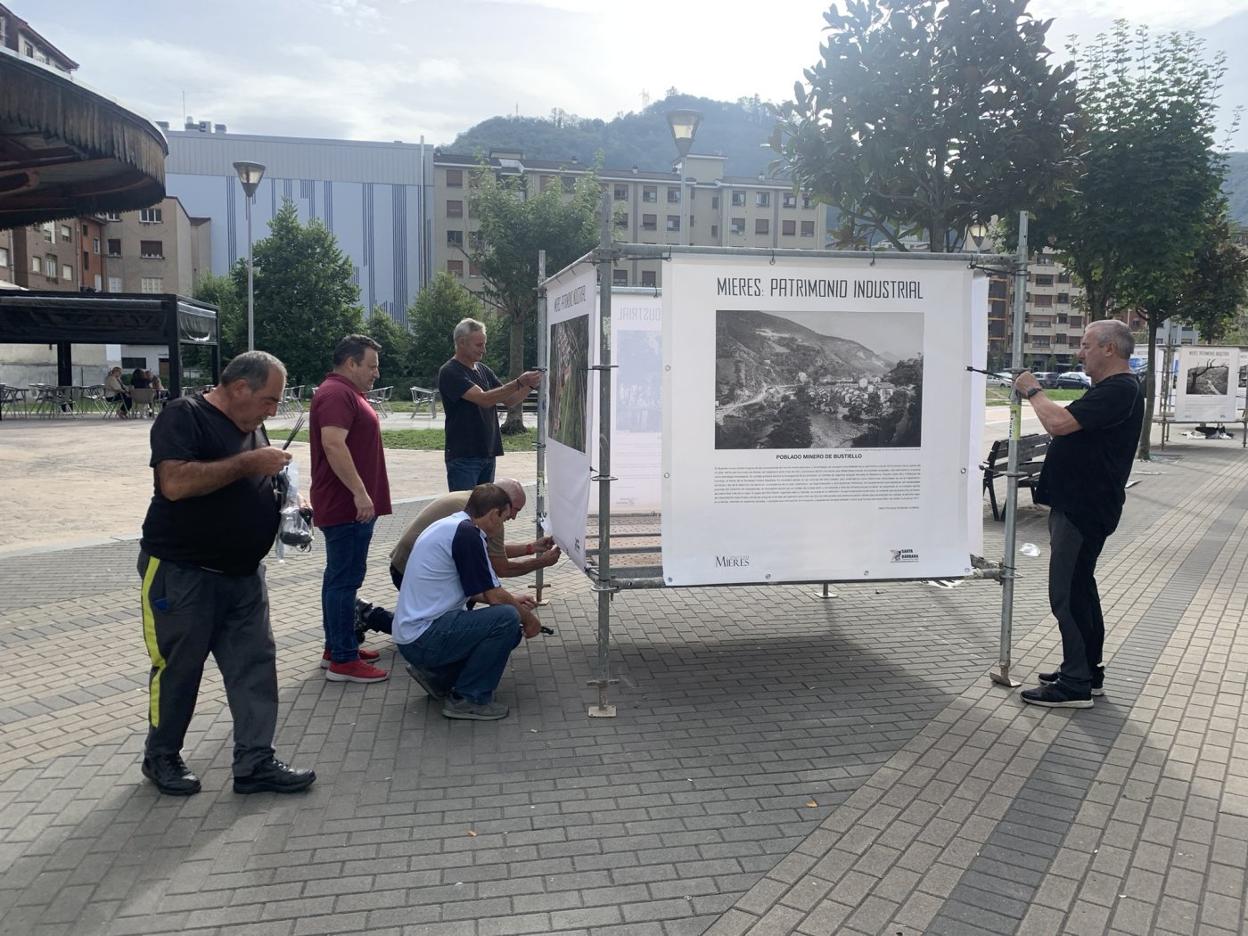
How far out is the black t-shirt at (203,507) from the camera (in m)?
3.60

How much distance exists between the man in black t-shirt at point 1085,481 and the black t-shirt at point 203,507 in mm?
3585

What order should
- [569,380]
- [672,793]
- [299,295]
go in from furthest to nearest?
[299,295]
[569,380]
[672,793]

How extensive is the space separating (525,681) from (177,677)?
6.67 ft

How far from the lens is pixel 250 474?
145 inches

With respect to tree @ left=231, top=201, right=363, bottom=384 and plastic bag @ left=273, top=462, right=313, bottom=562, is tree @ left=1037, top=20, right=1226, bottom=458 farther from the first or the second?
tree @ left=231, top=201, right=363, bottom=384

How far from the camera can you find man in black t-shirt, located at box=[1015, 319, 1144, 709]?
190 inches

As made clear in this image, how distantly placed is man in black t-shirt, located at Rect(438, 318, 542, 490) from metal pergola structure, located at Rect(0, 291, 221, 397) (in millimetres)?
18047

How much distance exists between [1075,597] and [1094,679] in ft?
1.69

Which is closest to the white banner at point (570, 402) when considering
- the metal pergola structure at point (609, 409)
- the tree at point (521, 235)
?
the metal pergola structure at point (609, 409)

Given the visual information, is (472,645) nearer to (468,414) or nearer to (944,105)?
(468,414)

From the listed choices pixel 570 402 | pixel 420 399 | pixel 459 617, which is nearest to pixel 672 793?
pixel 459 617

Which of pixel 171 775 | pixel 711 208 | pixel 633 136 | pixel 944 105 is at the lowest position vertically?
pixel 171 775

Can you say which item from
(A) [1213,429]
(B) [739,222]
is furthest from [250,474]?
(B) [739,222]

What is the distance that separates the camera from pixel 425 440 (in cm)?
2112
